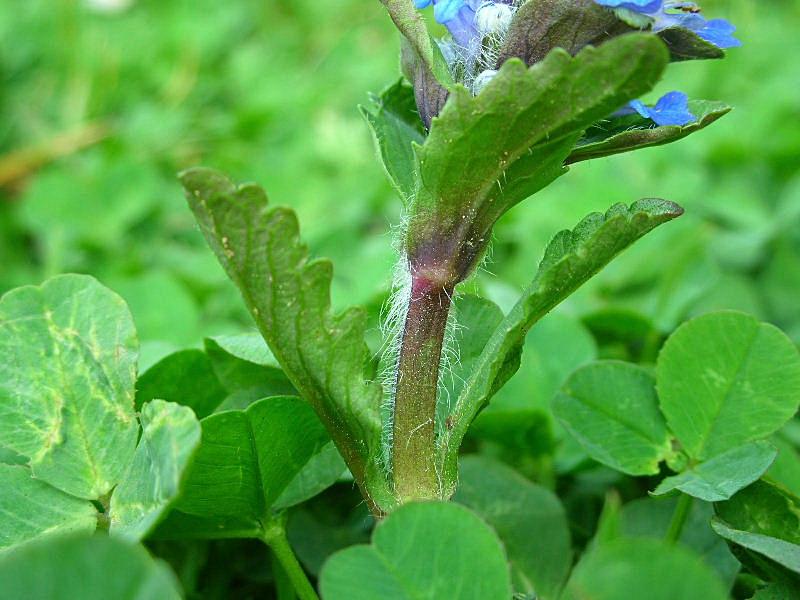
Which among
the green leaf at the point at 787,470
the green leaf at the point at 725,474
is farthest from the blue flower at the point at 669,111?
the green leaf at the point at 787,470

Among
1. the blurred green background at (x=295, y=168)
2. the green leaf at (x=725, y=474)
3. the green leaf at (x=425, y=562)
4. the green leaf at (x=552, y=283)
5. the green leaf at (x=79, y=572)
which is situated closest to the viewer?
the green leaf at (x=79, y=572)

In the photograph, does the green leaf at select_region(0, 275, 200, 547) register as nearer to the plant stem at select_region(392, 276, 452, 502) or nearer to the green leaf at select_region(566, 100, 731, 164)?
the plant stem at select_region(392, 276, 452, 502)

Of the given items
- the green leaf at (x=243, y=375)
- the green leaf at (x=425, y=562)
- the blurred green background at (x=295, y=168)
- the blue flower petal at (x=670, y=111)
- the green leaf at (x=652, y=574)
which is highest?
the blue flower petal at (x=670, y=111)

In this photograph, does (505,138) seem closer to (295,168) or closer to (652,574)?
(652,574)

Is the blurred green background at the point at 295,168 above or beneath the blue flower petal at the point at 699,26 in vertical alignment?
beneath

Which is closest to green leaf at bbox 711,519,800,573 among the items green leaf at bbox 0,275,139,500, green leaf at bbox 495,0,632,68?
green leaf at bbox 495,0,632,68

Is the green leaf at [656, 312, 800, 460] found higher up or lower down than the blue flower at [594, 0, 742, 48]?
lower down

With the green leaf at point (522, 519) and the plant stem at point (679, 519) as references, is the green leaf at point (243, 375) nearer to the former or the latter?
the green leaf at point (522, 519)
